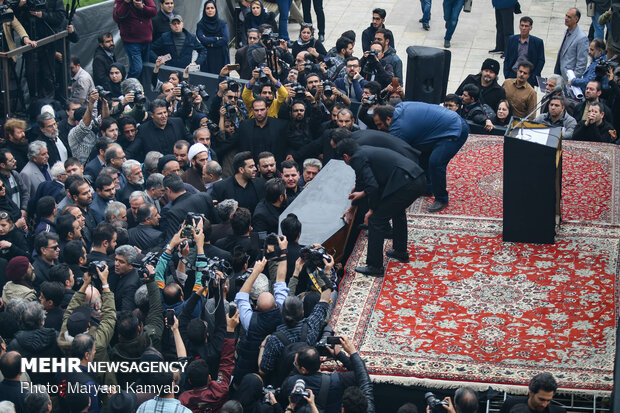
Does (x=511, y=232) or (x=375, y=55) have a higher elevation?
(x=375, y=55)

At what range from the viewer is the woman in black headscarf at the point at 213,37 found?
1286 cm

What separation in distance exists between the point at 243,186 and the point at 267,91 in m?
1.80

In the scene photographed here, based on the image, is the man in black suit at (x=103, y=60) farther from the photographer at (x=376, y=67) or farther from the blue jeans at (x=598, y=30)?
the blue jeans at (x=598, y=30)

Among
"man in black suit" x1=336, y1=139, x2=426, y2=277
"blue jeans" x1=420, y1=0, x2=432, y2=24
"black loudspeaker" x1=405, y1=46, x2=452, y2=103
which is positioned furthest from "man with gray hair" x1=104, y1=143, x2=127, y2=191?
"blue jeans" x1=420, y1=0, x2=432, y2=24

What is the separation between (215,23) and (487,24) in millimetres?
5660

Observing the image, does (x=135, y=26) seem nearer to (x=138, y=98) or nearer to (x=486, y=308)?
(x=138, y=98)

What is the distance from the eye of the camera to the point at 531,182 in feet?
26.3

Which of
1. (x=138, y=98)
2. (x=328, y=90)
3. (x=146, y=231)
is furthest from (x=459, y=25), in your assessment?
(x=146, y=231)

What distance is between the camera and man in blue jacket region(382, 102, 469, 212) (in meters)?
8.51

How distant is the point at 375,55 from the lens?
36.2 feet

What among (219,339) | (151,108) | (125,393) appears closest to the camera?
(125,393)

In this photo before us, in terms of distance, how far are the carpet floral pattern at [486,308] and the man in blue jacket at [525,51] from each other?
4.23 metres

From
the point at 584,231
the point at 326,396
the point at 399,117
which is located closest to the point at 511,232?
the point at 584,231

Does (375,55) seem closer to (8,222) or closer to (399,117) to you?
(399,117)
